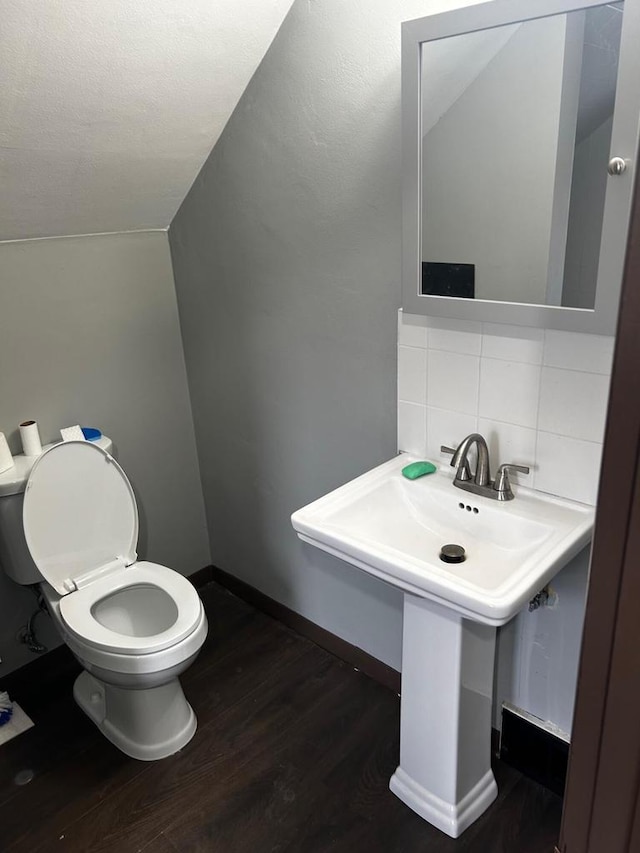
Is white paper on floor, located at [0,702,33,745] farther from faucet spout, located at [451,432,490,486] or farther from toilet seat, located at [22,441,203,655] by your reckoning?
faucet spout, located at [451,432,490,486]

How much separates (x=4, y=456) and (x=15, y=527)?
0.70ft

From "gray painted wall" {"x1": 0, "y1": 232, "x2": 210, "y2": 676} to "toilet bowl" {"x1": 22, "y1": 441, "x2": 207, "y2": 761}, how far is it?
237 mm

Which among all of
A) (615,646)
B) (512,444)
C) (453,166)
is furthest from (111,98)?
(615,646)

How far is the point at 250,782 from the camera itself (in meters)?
1.83

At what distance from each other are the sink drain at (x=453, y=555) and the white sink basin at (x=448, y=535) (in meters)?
0.02

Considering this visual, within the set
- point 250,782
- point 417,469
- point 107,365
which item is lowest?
point 250,782

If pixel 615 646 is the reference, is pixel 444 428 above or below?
below

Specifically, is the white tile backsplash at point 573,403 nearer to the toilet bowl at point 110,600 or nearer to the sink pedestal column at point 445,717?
the sink pedestal column at point 445,717

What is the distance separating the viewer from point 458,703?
61.3 inches

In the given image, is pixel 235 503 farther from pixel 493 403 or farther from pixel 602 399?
pixel 602 399

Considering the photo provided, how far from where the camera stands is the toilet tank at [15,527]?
1900 mm

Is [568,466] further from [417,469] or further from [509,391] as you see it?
[417,469]

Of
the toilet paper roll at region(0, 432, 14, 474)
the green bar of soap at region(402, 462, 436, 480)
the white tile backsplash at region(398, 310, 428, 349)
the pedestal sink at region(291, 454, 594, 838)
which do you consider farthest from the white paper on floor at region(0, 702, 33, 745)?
the white tile backsplash at region(398, 310, 428, 349)

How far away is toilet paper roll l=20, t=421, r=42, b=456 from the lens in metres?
2.00
